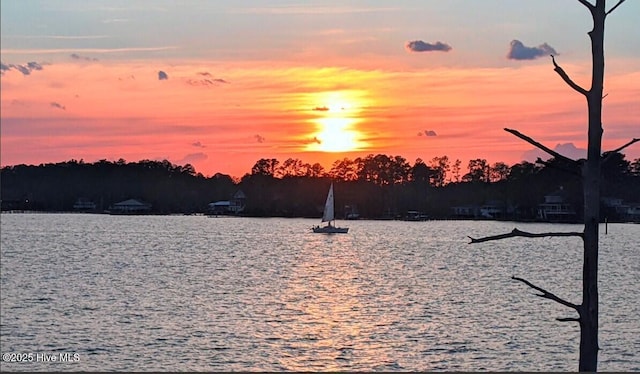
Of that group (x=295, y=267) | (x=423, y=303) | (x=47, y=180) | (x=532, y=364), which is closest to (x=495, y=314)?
(x=423, y=303)

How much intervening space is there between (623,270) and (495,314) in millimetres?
32920

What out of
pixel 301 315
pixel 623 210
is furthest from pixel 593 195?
pixel 623 210

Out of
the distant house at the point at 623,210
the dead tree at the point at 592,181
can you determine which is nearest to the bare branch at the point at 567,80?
the dead tree at the point at 592,181

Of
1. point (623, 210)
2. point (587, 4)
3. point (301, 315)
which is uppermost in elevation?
point (623, 210)

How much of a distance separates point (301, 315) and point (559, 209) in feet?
517

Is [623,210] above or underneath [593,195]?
above

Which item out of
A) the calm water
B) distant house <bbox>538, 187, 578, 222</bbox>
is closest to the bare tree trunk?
the calm water

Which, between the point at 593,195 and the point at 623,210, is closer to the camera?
the point at 593,195

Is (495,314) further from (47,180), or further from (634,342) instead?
(47,180)

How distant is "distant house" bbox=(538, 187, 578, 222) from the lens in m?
186

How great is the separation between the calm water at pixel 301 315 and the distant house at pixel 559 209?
372ft

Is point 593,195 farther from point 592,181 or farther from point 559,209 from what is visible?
point 559,209

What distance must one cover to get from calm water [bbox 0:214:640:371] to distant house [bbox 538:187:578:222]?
11339 centimetres

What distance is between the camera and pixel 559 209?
18662 cm
